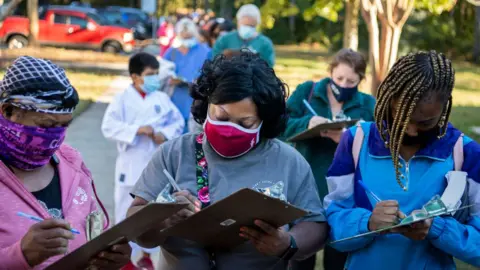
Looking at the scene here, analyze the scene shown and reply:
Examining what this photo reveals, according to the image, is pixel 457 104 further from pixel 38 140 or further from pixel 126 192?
pixel 38 140

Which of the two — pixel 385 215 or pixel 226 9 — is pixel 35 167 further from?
pixel 226 9

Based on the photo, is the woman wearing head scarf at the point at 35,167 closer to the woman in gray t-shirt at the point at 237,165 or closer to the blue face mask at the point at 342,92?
the woman in gray t-shirt at the point at 237,165

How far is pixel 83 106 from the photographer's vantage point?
662 inches

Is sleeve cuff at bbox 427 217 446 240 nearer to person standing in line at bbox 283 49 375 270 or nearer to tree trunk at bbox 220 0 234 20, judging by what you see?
person standing in line at bbox 283 49 375 270

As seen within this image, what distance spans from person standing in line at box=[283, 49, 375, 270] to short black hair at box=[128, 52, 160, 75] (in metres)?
1.94

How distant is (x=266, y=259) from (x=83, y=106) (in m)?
13.9

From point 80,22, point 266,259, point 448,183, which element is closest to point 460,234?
point 448,183

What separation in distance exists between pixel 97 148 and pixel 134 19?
3246 cm

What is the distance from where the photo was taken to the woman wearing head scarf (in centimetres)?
292

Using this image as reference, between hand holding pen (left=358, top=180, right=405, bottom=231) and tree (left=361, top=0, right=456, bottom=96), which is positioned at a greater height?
hand holding pen (left=358, top=180, right=405, bottom=231)

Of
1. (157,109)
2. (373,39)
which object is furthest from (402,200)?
(373,39)

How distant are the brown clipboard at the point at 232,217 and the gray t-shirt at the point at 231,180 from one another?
0.09m

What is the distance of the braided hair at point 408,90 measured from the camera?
3252mm

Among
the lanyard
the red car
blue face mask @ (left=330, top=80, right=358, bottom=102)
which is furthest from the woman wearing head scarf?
the red car
